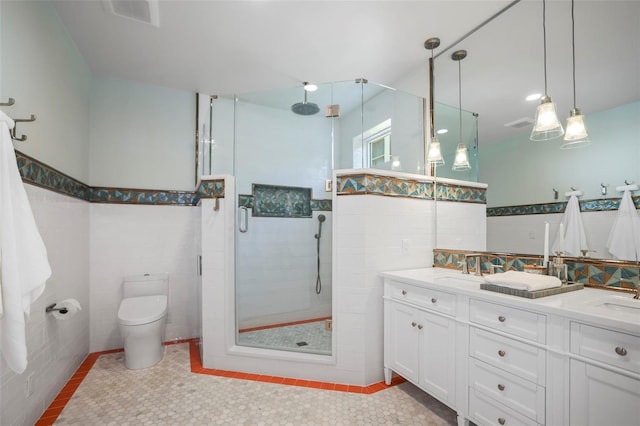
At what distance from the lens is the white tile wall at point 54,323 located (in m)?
1.53

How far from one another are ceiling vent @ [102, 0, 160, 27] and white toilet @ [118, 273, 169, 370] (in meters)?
2.19

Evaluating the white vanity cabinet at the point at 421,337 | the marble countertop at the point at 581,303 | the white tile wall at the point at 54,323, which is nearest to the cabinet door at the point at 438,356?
the white vanity cabinet at the point at 421,337

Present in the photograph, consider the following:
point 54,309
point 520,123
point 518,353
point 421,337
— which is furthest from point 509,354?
point 54,309

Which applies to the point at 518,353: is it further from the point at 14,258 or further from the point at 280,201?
the point at 14,258

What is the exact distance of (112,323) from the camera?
266cm

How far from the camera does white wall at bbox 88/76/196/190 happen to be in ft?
8.79

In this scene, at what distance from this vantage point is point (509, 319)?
1322 mm

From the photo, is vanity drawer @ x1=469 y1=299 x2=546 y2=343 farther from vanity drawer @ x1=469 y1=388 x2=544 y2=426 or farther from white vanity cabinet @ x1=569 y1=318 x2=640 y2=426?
vanity drawer @ x1=469 y1=388 x2=544 y2=426

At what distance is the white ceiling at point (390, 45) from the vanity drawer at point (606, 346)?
1093 mm

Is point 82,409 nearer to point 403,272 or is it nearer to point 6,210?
point 6,210

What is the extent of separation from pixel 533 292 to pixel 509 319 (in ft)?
0.55

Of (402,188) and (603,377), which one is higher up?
(402,188)

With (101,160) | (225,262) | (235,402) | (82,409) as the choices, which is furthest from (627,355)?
(101,160)

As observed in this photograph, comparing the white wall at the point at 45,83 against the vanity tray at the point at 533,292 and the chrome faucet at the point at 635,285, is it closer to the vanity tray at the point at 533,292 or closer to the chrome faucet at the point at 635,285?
the vanity tray at the point at 533,292
